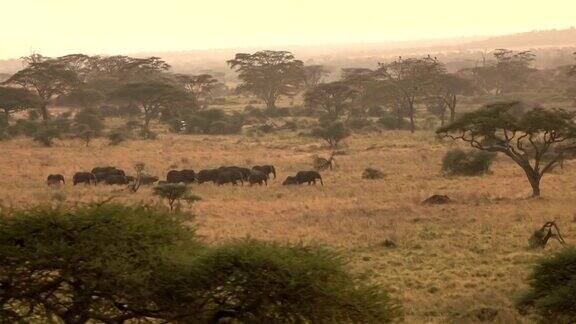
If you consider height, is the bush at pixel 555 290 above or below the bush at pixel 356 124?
above

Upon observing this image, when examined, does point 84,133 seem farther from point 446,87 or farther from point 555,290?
point 555,290

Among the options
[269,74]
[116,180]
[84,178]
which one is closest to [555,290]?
[116,180]

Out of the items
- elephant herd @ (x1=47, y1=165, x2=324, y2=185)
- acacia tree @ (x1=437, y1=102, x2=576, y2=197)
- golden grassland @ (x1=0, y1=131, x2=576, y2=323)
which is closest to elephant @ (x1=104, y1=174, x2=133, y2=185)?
elephant herd @ (x1=47, y1=165, x2=324, y2=185)

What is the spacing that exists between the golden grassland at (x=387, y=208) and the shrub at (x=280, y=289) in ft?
4.16

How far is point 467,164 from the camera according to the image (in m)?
33.6

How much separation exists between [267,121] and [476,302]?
160 feet

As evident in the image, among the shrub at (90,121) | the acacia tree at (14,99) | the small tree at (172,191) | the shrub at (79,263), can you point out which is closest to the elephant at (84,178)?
the small tree at (172,191)

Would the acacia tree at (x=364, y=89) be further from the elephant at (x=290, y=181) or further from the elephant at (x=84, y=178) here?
the elephant at (x=84, y=178)

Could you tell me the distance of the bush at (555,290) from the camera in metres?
10.9

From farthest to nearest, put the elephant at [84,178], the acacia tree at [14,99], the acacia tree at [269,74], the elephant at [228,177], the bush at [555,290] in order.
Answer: the acacia tree at [269,74] < the acacia tree at [14,99] < the elephant at [228,177] < the elephant at [84,178] < the bush at [555,290]

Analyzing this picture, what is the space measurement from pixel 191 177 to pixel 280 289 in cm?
2318

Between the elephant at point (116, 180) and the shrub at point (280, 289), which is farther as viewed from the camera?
the elephant at point (116, 180)

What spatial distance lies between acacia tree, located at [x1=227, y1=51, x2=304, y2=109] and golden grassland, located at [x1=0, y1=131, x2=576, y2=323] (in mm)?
25135

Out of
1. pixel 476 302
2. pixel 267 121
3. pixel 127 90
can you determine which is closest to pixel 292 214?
pixel 476 302
